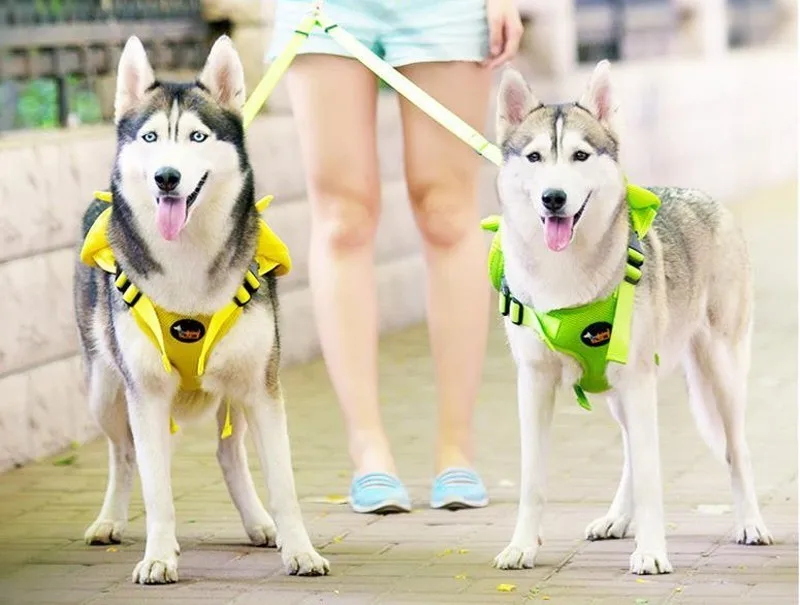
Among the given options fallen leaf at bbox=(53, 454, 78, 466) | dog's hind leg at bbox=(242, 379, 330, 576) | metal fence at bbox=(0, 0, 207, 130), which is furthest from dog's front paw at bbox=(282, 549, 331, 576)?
metal fence at bbox=(0, 0, 207, 130)

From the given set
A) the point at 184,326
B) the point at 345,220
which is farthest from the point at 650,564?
the point at 345,220

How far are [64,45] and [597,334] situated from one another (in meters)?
4.51

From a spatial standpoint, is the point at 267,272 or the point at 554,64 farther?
the point at 554,64

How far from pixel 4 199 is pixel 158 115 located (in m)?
2.54

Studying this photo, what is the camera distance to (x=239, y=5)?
33.3ft

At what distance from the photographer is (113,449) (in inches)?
242

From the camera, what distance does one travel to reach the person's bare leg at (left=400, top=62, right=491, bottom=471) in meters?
6.41

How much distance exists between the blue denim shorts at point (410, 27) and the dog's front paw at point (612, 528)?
1640 mm

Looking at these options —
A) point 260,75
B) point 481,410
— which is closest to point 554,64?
point 260,75

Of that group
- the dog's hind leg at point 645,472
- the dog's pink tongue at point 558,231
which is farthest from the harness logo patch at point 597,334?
the dog's pink tongue at point 558,231

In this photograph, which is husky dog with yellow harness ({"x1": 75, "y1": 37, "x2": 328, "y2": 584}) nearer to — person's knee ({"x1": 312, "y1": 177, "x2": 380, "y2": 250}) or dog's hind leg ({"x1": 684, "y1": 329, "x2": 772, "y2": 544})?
person's knee ({"x1": 312, "y1": 177, "x2": 380, "y2": 250})

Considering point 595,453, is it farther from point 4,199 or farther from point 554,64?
point 554,64

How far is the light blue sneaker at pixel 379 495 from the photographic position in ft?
21.0

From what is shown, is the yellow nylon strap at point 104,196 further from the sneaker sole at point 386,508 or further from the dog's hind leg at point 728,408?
the dog's hind leg at point 728,408
